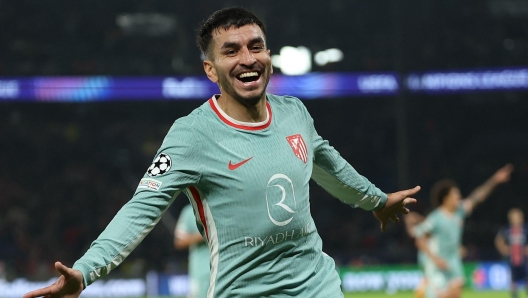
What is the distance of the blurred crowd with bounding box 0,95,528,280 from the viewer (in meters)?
20.6

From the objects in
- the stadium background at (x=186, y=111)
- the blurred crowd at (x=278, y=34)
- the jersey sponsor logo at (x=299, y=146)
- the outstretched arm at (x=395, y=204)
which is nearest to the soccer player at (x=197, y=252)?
the outstretched arm at (x=395, y=204)

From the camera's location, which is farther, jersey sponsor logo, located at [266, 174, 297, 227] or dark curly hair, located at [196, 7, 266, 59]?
dark curly hair, located at [196, 7, 266, 59]

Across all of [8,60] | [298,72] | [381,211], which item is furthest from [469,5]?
[381,211]

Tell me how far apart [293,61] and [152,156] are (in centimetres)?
460

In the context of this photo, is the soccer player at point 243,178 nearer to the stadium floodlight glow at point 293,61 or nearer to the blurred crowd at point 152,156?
the blurred crowd at point 152,156

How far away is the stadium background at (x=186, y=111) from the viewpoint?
2070 cm

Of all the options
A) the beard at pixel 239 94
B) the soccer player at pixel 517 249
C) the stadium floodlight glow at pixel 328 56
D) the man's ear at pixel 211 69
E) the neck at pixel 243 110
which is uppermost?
the stadium floodlight glow at pixel 328 56

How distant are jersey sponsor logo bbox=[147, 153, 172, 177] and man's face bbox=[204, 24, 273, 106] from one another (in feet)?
1.45

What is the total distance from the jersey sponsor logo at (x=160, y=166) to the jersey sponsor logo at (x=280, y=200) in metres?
0.42

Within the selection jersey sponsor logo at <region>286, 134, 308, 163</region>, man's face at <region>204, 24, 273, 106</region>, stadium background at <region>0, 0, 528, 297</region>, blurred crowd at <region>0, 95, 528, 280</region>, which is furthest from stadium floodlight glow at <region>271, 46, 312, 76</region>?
man's face at <region>204, 24, 273, 106</region>

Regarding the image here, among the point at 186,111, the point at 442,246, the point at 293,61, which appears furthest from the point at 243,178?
the point at 186,111

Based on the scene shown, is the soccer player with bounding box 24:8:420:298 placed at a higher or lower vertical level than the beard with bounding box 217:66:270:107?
lower

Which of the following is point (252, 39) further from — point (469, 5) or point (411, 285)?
point (469, 5)

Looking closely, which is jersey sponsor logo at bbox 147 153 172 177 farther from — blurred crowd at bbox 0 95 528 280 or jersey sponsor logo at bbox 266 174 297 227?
blurred crowd at bbox 0 95 528 280
